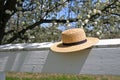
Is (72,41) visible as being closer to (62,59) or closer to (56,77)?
(62,59)

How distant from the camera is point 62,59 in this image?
A: 2.64 meters

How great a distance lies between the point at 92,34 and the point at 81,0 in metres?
0.67

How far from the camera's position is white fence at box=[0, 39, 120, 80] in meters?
2.41

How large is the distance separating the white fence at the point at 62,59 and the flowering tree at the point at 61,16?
294cm

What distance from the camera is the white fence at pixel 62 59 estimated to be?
2.41 meters

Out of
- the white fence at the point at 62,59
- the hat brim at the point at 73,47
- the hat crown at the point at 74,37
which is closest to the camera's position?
the white fence at the point at 62,59

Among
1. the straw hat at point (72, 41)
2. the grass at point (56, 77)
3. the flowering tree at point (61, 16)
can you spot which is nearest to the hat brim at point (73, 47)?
the straw hat at point (72, 41)

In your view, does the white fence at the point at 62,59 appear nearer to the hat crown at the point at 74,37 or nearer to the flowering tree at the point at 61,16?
the hat crown at the point at 74,37

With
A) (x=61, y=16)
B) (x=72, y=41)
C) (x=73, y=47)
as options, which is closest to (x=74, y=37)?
(x=72, y=41)

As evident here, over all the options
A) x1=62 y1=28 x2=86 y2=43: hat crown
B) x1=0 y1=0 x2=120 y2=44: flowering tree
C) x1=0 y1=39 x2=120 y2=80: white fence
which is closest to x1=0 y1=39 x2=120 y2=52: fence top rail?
x1=0 y1=39 x2=120 y2=80: white fence

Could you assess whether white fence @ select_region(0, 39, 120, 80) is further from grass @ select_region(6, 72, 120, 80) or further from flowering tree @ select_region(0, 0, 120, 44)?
grass @ select_region(6, 72, 120, 80)

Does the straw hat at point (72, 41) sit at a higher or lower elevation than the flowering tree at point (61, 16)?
higher

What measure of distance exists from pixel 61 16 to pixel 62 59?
4.44 metres

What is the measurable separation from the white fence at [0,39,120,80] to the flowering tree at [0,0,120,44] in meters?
2.94
